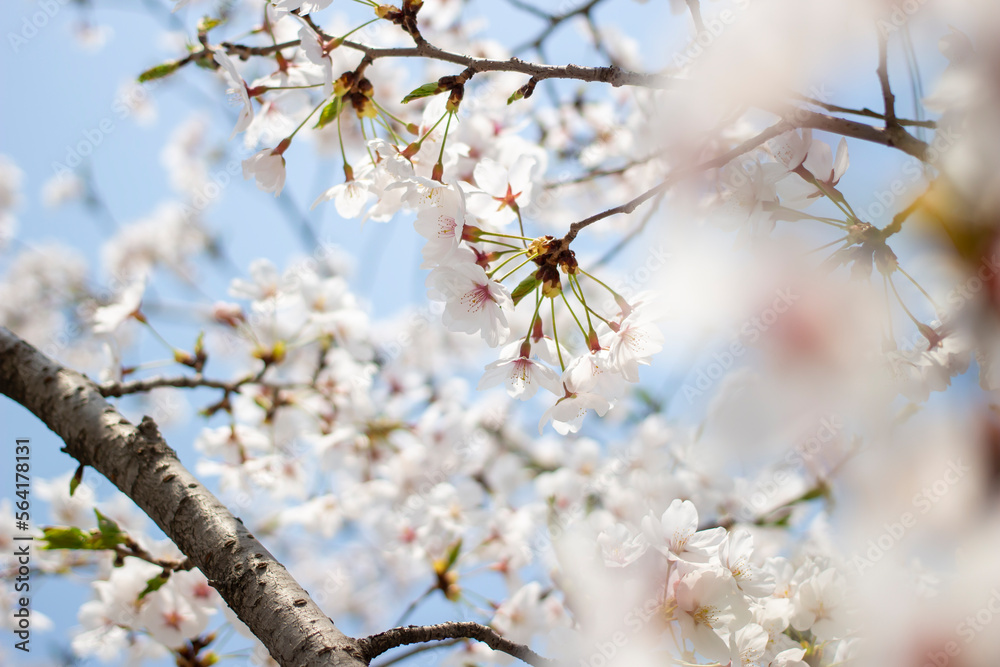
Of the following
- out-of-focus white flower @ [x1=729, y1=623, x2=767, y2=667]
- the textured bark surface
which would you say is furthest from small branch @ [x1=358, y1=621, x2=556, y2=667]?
out-of-focus white flower @ [x1=729, y1=623, x2=767, y2=667]

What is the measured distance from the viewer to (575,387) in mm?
812

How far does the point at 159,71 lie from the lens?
3.52ft

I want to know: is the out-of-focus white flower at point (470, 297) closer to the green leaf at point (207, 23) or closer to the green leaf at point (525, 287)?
the green leaf at point (525, 287)

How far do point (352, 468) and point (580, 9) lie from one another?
1812 millimetres

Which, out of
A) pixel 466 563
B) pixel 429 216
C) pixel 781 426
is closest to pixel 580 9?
pixel 429 216

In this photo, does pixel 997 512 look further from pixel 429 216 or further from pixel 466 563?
pixel 466 563

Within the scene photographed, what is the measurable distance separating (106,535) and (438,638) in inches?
28.9

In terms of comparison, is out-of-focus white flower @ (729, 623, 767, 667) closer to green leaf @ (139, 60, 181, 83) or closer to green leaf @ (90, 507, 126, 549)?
green leaf @ (90, 507, 126, 549)

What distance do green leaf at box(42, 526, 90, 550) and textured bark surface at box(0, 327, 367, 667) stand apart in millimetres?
145

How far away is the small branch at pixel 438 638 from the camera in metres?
0.71

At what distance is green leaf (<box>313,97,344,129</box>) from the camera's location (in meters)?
0.87

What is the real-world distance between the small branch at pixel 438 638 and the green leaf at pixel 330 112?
76cm

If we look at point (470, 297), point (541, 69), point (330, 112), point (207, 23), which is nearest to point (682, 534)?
point (470, 297)

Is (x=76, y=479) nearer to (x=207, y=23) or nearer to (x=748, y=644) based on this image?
(x=207, y=23)
